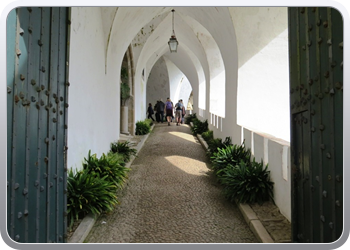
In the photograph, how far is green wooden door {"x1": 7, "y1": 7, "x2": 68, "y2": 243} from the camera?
1.86 metres

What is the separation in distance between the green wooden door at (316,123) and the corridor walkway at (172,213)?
1004 millimetres

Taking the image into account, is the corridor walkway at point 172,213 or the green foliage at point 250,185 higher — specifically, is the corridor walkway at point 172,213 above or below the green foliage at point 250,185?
below

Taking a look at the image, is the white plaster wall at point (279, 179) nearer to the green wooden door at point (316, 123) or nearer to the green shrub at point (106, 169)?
the green wooden door at point (316, 123)

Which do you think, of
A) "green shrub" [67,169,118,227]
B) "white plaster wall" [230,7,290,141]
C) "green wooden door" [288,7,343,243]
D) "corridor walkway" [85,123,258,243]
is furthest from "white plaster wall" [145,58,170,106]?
"green wooden door" [288,7,343,243]

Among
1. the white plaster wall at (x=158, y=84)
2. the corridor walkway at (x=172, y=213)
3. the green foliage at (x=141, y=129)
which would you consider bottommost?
the corridor walkway at (x=172, y=213)

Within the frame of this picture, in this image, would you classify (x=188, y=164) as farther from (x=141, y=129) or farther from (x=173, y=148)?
(x=141, y=129)

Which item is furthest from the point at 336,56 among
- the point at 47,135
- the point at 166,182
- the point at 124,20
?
the point at 124,20

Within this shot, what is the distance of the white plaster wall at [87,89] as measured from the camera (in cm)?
421

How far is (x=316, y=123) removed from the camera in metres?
2.14

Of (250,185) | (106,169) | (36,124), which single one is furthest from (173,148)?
(36,124)

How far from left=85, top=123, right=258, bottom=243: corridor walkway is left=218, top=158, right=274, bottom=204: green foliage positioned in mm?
186

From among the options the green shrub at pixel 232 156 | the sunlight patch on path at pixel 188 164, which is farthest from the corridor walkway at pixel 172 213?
the green shrub at pixel 232 156

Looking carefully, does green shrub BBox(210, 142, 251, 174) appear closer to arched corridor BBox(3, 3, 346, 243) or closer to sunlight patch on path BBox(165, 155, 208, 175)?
arched corridor BBox(3, 3, 346, 243)

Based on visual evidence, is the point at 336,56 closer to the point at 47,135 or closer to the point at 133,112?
the point at 47,135
